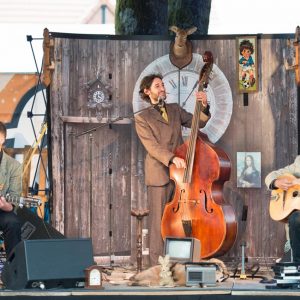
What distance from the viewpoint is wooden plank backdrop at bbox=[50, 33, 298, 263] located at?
1041 centimetres

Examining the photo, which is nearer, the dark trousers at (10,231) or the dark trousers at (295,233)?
the dark trousers at (295,233)

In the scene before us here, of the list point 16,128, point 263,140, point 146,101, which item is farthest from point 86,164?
point 16,128

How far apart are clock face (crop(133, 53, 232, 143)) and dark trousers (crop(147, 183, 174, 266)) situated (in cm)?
76

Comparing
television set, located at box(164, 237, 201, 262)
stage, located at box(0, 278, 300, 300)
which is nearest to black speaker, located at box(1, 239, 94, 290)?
stage, located at box(0, 278, 300, 300)

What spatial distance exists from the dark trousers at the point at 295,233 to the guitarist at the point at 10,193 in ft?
7.04

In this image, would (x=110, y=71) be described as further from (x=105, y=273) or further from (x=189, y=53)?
(x=105, y=273)

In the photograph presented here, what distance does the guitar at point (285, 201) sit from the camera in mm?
9055

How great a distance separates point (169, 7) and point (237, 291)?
4.88 metres

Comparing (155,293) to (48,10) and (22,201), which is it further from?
(48,10)

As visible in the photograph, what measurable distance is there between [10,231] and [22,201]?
10.0 inches

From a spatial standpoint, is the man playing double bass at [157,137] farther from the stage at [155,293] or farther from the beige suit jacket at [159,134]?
the stage at [155,293]

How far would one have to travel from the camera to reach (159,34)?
11.4 meters

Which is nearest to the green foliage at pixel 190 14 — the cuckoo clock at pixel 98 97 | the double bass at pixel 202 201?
the cuckoo clock at pixel 98 97

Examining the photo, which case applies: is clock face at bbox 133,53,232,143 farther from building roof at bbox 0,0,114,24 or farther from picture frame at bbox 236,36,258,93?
building roof at bbox 0,0,114,24
